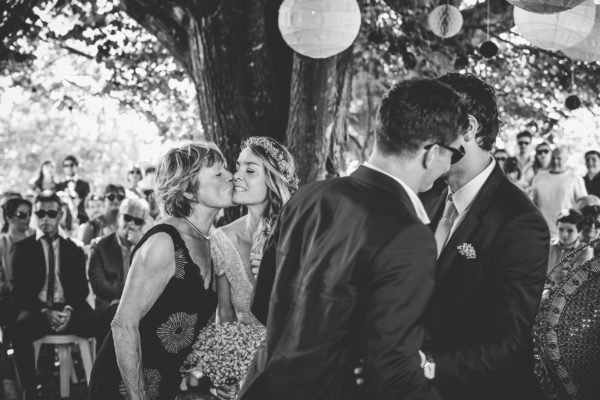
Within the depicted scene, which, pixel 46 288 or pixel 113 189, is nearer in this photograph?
pixel 46 288

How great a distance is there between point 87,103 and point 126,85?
8.80ft

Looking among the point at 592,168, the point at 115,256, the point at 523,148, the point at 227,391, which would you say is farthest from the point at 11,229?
the point at 592,168

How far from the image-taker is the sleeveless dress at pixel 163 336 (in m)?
3.65

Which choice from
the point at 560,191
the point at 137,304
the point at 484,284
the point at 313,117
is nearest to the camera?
the point at 484,284

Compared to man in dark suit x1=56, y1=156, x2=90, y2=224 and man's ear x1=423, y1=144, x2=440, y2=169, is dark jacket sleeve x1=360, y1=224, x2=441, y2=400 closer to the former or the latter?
man's ear x1=423, y1=144, x2=440, y2=169

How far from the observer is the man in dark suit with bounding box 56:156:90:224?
12180mm

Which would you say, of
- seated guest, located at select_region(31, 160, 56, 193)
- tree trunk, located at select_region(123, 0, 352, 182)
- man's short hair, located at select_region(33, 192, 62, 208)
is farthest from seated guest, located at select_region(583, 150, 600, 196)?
seated guest, located at select_region(31, 160, 56, 193)

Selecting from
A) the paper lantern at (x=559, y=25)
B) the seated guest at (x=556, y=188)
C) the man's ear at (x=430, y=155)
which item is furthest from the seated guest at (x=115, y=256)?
the man's ear at (x=430, y=155)

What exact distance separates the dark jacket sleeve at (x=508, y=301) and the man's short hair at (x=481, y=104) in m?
0.51

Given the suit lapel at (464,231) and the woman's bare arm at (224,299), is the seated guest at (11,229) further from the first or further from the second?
the suit lapel at (464,231)

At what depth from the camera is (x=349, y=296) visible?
235 centimetres

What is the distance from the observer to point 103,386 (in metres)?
3.68

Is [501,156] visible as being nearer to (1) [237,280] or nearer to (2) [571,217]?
(2) [571,217]

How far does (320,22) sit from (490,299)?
9.34 feet
